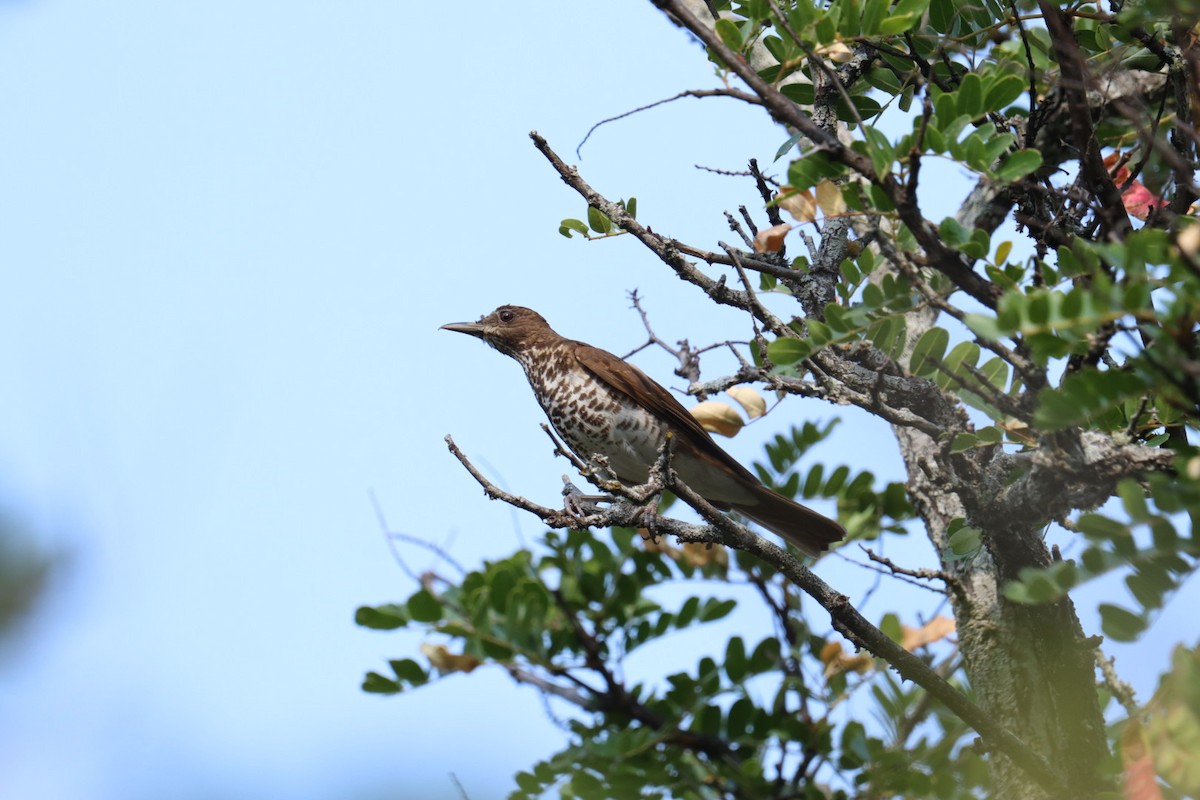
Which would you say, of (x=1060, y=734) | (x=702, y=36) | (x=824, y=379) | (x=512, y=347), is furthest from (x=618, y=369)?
(x=702, y=36)

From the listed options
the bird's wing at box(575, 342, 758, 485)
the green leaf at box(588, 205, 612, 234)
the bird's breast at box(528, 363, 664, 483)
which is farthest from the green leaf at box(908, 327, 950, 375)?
the bird's breast at box(528, 363, 664, 483)

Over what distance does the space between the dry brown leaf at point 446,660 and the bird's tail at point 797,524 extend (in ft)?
7.06

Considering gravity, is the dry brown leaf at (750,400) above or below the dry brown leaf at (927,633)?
above

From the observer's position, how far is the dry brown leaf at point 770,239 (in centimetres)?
403

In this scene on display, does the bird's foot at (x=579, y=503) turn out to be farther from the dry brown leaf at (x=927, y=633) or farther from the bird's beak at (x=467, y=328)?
the bird's beak at (x=467, y=328)

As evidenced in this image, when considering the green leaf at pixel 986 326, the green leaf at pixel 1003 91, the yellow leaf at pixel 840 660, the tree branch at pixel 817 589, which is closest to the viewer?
the green leaf at pixel 986 326

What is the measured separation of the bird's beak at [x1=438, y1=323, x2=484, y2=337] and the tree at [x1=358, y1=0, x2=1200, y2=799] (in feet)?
9.08

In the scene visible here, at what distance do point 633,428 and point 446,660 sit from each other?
2518 millimetres

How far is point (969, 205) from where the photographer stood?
12.9ft

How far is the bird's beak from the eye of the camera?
7480mm

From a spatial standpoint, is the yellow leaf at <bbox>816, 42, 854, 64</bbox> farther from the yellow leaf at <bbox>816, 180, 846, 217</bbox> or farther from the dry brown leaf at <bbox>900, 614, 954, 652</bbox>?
the dry brown leaf at <bbox>900, 614, 954, 652</bbox>

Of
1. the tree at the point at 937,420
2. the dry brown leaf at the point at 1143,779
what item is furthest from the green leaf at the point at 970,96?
the dry brown leaf at the point at 1143,779

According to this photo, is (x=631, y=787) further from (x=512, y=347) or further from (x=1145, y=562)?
(x=512, y=347)

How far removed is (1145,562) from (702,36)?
1.55 m
